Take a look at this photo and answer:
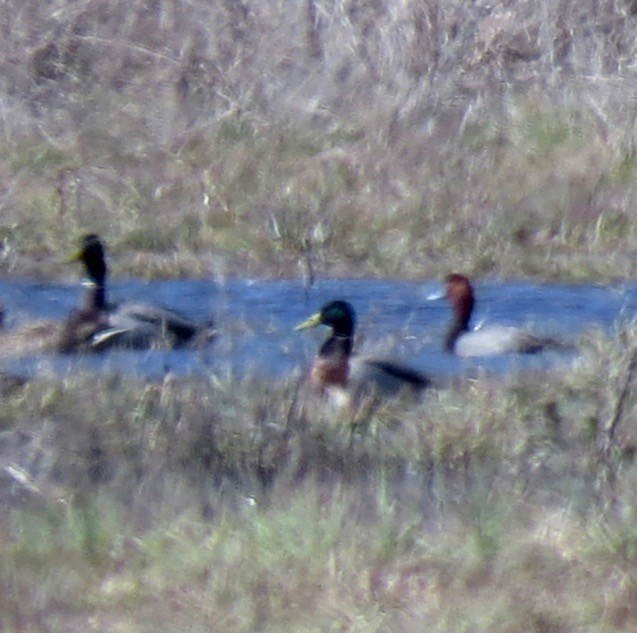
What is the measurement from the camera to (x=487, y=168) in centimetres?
1222

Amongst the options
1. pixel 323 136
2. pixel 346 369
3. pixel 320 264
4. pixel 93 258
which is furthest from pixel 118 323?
pixel 323 136

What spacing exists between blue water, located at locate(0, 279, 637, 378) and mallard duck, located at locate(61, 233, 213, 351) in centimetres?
13

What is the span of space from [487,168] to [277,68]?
249cm

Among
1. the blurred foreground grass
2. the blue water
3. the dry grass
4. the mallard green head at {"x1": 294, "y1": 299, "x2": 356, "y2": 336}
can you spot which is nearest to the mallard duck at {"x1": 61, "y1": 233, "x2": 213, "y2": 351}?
the blue water

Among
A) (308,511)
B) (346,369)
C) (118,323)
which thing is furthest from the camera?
(118,323)

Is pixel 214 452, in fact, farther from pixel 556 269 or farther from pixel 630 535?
pixel 556 269

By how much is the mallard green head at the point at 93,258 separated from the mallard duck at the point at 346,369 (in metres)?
1.33

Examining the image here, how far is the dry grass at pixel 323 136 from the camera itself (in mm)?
11320

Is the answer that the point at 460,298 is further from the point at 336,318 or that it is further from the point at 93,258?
the point at 93,258

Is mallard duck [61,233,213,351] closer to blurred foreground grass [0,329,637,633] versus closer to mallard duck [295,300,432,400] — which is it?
mallard duck [295,300,432,400]

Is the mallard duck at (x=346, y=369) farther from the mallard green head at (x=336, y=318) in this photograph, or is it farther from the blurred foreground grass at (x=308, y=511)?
the blurred foreground grass at (x=308, y=511)

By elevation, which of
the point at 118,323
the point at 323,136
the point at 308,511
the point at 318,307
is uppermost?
the point at 308,511

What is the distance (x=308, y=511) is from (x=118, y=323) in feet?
13.7

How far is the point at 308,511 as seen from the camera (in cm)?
523
